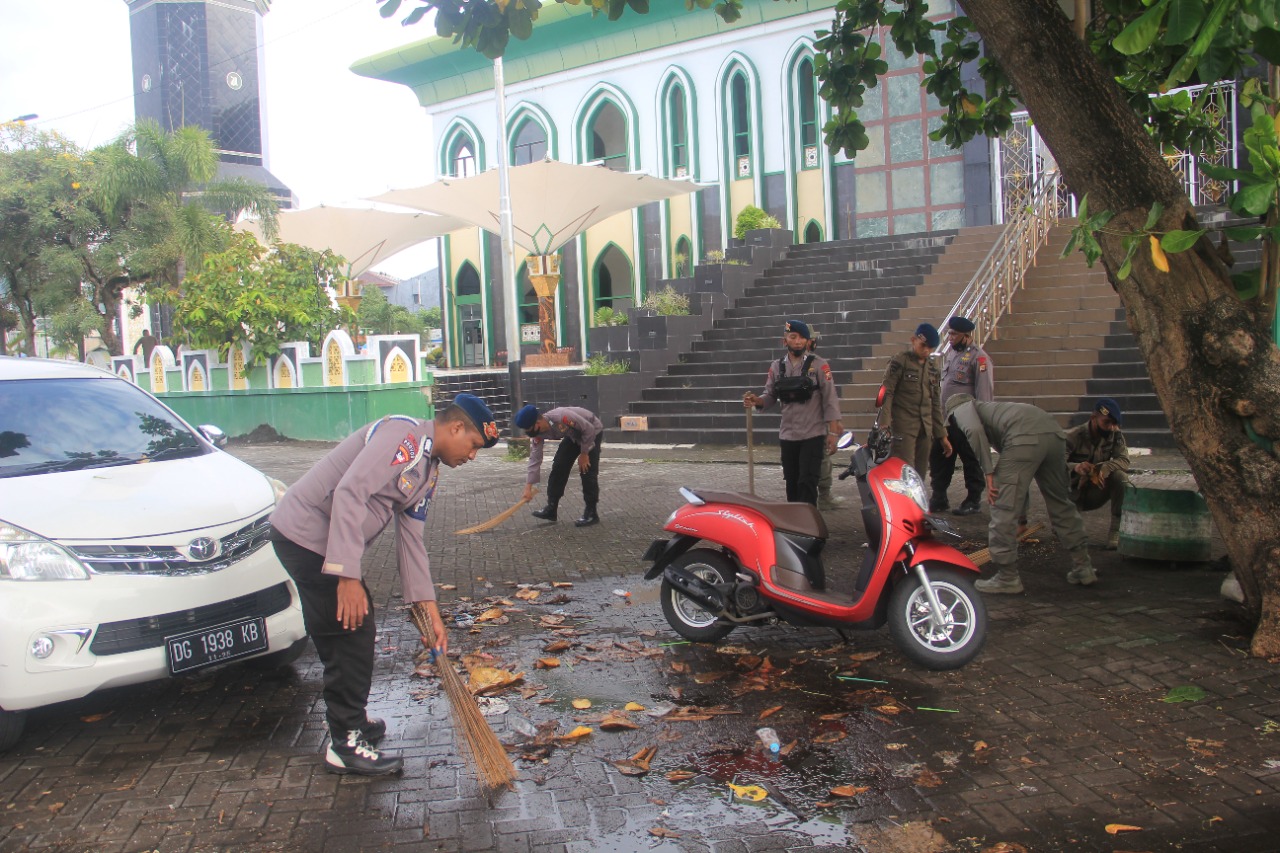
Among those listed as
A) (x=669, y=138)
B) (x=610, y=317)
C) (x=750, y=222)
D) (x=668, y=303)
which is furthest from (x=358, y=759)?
(x=669, y=138)

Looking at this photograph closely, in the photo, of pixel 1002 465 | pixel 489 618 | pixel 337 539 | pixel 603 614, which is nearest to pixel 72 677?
pixel 337 539

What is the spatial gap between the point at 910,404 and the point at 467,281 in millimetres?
24576

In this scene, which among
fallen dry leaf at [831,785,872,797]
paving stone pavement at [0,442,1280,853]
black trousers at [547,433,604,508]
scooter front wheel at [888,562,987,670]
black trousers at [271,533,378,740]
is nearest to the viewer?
paving stone pavement at [0,442,1280,853]

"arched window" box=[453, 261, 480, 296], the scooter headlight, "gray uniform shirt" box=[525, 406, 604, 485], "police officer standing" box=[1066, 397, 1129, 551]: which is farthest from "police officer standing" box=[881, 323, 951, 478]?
"arched window" box=[453, 261, 480, 296]

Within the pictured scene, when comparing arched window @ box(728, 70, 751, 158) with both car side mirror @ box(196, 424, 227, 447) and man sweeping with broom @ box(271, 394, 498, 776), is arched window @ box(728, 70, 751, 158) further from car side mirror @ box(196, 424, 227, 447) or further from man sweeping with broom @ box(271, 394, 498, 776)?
man sweeping with broom @ box(271, 394, 498, 776)

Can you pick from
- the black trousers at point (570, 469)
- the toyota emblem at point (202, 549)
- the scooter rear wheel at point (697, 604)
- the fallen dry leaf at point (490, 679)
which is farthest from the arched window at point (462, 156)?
the toyota emblem at point (202, 549)

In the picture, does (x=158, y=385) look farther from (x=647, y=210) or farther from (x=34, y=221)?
(x=647, y=210)

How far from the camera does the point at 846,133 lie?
852 cm

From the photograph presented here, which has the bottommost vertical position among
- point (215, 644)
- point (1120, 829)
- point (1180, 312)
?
point (1120, 829)

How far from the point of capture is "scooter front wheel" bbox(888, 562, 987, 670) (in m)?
5.02

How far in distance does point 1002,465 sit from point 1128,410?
311 inches

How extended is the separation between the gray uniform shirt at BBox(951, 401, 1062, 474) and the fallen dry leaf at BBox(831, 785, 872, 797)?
3072 millimetres

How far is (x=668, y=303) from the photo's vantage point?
1867cm

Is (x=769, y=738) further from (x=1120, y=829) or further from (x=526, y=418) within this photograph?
(x=526, y=418)
